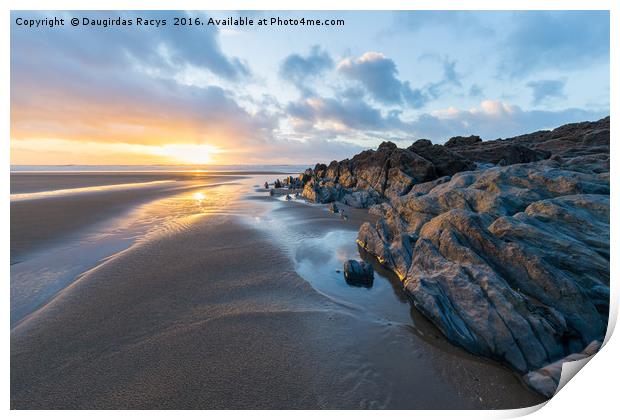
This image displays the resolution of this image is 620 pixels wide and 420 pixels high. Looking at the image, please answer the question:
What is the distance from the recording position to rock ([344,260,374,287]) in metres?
7.88

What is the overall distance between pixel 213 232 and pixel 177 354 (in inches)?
355

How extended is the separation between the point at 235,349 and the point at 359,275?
436 centimetres

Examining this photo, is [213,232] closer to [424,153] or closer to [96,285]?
[96,285]

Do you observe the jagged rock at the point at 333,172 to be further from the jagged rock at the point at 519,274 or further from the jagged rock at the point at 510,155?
the jagged rock at the point at 519,274

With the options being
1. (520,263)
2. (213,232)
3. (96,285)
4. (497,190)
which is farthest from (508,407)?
(213,232)

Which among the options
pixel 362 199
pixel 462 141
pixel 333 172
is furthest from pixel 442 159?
pixel 462 141

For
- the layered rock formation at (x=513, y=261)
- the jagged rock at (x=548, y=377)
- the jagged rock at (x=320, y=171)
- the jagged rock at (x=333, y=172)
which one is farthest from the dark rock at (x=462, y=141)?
the jagged rock at (x=548, y=377)

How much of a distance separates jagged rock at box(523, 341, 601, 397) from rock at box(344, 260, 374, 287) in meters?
4.17

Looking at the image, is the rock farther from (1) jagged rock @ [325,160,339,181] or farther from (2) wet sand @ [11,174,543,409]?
(1) jagged rock @ [325,160,339,181]

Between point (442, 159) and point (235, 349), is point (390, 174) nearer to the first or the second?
point (442, 159)

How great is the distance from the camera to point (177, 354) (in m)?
4.72

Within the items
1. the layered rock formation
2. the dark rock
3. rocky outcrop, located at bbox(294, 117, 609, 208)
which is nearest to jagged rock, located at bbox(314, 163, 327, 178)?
rocky outcrop, located at bbox(294, 117, 609, 208)

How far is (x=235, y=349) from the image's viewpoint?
16.0 feet

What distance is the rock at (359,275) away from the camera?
7883 millimetres
